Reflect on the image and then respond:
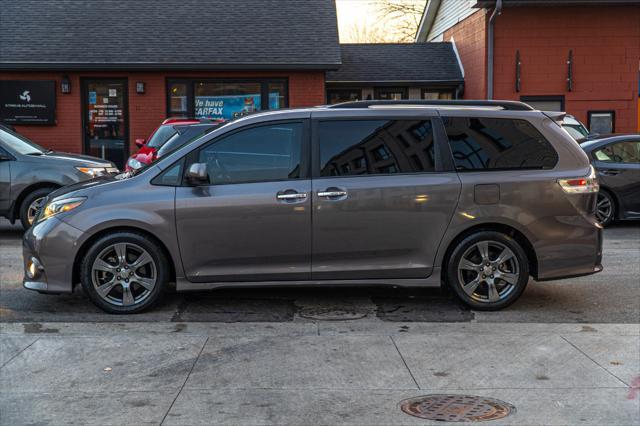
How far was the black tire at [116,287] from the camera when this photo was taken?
23.0 ft

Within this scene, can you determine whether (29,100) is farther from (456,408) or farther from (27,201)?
(456,408)

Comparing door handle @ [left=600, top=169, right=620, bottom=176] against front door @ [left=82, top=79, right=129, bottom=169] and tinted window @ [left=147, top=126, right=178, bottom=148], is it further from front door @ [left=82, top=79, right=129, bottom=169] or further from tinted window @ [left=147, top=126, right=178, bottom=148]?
front door @ [left=82, top=79, right=129, bottom=169]

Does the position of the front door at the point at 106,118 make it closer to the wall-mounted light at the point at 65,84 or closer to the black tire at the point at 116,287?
the wall-mounted light at the point at 65,84

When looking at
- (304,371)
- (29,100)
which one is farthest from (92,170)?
(29,100)

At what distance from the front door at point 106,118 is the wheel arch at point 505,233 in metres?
14.9

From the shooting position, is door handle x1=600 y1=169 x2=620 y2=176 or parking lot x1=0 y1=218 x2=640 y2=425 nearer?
parking lot x1=0 y1=218 x2=640 y2=425

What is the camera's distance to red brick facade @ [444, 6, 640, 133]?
2034 cm

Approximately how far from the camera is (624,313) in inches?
291

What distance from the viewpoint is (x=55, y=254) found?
7.06 metres

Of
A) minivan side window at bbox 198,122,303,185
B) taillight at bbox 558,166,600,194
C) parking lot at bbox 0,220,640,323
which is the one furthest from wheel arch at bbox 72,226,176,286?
taillight at bbox 558,166,600,194

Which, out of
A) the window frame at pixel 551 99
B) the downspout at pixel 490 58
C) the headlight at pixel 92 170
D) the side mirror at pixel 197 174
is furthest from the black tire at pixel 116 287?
the window frame at pixel 551 99

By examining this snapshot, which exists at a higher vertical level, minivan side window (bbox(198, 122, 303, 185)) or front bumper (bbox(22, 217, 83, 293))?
minivan side window (bbox(198, 122, 303, 185))

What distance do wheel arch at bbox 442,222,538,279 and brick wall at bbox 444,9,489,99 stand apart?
44.2 ft

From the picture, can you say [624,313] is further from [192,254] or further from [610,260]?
[192,254]
